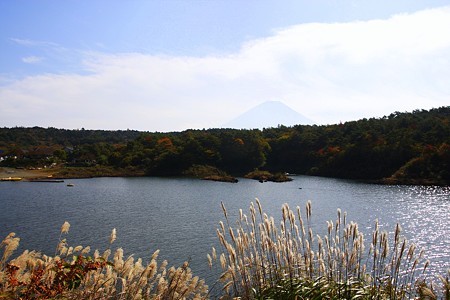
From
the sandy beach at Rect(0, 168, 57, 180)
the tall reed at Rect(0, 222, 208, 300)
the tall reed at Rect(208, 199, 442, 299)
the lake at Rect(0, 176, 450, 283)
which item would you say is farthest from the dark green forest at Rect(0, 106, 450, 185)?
the tall reed at Rect(0, 222, 208, 300)

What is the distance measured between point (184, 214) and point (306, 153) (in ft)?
215

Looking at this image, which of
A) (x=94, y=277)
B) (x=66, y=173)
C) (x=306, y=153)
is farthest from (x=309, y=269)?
(x=306, y=153)

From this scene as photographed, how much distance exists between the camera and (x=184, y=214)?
36906mm

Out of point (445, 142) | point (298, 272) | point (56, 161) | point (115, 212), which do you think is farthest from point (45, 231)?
point (56, 161)

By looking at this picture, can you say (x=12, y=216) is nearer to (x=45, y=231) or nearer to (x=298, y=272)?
(x=45, y=231)

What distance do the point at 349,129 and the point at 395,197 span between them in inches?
1889

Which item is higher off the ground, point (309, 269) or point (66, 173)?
point (66, 173)

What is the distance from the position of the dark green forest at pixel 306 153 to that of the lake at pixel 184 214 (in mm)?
12310

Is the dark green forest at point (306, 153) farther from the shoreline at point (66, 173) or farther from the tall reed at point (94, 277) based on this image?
the tall reed at point (94, 277)

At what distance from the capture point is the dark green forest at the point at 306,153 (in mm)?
73688

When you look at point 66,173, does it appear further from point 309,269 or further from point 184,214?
point 309,269

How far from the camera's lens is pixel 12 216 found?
35344 millimetres

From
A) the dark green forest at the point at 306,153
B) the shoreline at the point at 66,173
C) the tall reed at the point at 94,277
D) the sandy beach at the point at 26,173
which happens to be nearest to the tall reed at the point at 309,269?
the tall reed at the point at 94,277

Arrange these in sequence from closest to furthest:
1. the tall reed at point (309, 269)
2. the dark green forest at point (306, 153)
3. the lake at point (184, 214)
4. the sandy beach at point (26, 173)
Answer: the tall reed at point (309, 269)
the lake at point (184, 214)
the dark green forest at point (306, 153)
the sandy beach at point (26, 173)
